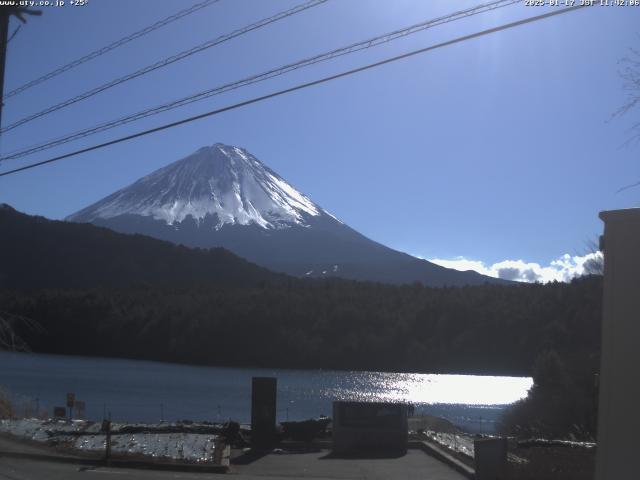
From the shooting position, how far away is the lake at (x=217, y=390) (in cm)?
4147

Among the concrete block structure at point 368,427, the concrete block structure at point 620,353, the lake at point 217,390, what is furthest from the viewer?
the lake at point 217,390

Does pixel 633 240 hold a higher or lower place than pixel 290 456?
higher

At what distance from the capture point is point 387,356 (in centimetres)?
8694

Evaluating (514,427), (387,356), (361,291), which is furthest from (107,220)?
(514,427)

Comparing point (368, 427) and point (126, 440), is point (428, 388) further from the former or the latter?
point (126, 440)

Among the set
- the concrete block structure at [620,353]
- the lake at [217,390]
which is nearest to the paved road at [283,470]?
the concrete block structure at [620,353]

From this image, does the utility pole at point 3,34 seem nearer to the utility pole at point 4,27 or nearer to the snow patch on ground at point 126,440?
the utility pole at point 4,27

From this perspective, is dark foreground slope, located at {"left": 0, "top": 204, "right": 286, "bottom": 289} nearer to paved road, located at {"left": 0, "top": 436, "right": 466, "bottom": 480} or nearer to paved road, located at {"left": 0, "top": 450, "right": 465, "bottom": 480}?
paved road, located at {"left": 0, "top": 436, "right": 466, "bottom": 480}

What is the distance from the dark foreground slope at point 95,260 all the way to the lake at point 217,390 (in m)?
25.2

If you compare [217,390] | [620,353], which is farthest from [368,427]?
[217,390]

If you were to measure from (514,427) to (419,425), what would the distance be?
5891 mm

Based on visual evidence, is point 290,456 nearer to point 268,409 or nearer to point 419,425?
point 268,409

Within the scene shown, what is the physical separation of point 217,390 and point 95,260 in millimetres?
67059

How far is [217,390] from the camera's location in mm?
54781
